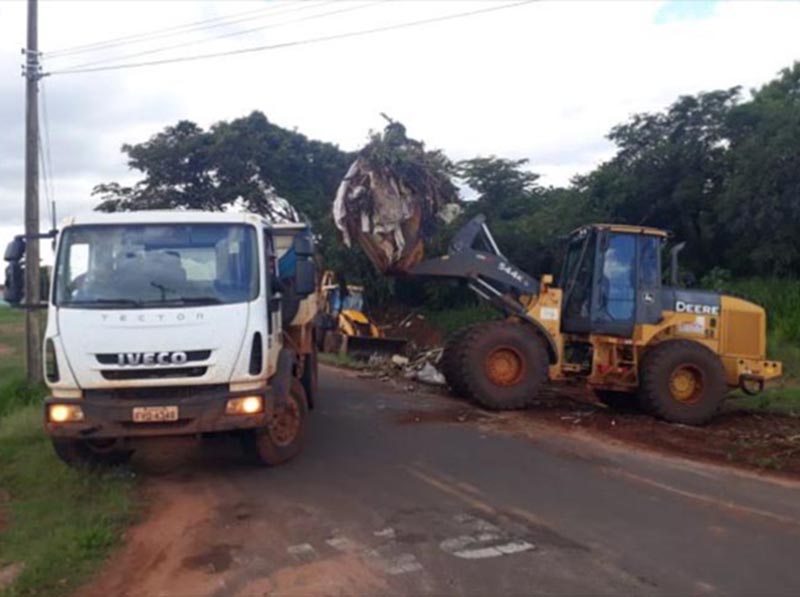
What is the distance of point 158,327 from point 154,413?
2.64 feet

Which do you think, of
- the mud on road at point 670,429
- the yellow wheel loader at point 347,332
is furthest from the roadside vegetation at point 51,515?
the yellow wheel loader at point 347,332

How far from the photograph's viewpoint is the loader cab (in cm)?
1460

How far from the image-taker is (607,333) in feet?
47.9

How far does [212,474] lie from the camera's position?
10062 mm

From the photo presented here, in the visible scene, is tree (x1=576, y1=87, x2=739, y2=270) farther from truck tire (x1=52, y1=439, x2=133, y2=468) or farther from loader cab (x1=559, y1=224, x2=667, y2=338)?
truck tire (x1=52, y1=439, x2=133, y2=468)

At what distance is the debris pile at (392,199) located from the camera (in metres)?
13.5

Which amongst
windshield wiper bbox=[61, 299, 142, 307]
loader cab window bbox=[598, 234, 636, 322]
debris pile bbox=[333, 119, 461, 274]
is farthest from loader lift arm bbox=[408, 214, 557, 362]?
windshield wiper bbox=[61, 299, 142, 307]

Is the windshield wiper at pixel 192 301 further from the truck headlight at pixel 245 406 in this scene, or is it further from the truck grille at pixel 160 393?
the truck headlight at pixel 245 406

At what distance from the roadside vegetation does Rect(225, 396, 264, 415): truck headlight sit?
4.05ft

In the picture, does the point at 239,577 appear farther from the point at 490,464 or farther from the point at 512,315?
the point at 512,315

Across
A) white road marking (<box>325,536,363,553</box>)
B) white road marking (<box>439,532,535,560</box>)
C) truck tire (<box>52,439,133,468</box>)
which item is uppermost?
truck tire (<box>52,439,133,468</box>)

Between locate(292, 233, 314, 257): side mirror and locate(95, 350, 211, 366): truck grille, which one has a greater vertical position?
locate(292, 233, 314, 257): side mirror

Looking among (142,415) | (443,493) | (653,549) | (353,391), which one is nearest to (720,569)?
(653,549)

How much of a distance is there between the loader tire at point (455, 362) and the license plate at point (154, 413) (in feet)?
20.0
